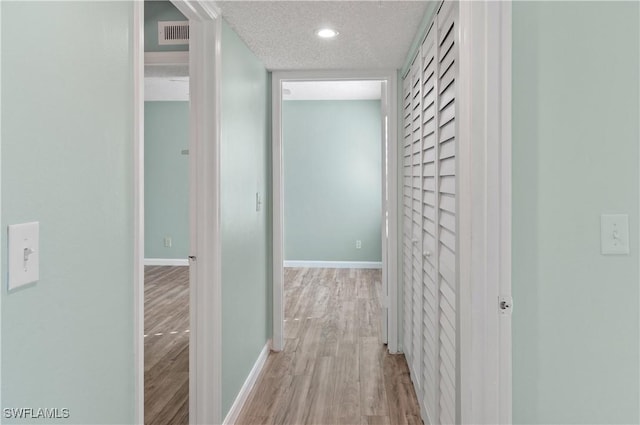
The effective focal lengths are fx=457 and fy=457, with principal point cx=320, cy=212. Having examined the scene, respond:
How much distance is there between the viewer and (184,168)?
22.4 ft

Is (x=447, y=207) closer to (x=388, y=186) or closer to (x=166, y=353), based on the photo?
(x=388, y=186)

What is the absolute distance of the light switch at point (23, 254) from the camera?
83 centimetres

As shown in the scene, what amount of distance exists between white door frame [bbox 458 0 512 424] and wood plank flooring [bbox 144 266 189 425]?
6.00 ft

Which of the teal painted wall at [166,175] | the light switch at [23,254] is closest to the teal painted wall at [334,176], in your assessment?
the teal painted wall at [166,175]

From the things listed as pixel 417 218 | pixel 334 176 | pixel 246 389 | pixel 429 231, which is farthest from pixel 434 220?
pixel 334 176

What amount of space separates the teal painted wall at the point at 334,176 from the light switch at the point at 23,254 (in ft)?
20.0

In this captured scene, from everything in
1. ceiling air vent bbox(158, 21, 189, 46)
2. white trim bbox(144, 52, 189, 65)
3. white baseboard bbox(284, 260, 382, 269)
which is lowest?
white baseboard bbox(284, 260, 382, 269)

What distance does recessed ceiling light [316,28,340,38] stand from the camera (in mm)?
2516

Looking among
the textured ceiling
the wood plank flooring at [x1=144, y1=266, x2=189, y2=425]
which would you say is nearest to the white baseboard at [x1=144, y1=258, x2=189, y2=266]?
the wood plank flooring at [x1=144, y1=266, x2=189, y2=425]

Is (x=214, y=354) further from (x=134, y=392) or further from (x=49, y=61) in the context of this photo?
(x=49, y=61)

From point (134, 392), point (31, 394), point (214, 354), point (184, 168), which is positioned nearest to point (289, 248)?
point (184, 168)

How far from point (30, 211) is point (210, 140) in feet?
4.44

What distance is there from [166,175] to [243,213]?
4.51 meters

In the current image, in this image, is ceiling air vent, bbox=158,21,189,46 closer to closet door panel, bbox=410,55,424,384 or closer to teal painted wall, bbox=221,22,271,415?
teal painted wall, bbox=221,22,271,415
